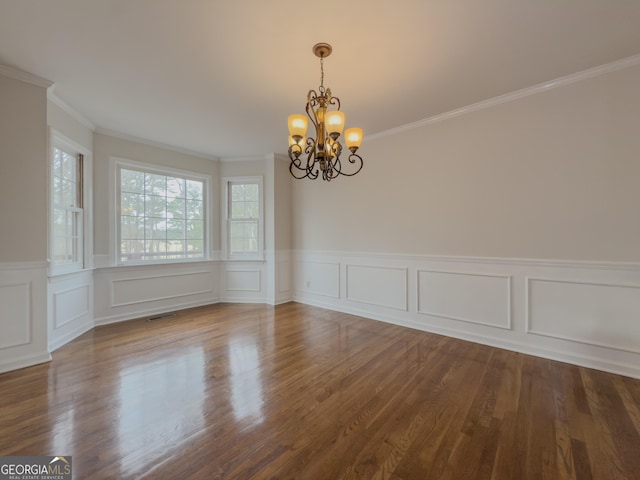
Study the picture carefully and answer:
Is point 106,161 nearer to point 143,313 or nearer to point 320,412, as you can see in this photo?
point 143,313

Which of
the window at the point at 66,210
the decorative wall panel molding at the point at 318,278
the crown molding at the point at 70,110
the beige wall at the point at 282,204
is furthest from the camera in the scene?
the beige wall at the point at 282,204

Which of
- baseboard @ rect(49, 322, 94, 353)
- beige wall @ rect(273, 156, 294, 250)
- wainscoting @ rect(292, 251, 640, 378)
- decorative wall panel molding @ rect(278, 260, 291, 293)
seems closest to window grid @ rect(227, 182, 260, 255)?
beige wall @ rect(273, 156, 294, 250)

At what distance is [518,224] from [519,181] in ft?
1.50

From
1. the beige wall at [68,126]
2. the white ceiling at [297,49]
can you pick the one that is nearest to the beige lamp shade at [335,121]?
the white ceiling at [297,49]

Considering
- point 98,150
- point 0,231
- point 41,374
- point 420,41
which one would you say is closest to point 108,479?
point 41,374

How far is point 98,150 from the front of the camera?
3.95 m

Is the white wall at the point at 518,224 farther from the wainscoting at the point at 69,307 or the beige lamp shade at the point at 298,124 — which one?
the wainscoting at the point at 69,307

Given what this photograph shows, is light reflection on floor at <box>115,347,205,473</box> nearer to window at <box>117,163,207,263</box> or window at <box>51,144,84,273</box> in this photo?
window at <box>51,144,84,273</box>

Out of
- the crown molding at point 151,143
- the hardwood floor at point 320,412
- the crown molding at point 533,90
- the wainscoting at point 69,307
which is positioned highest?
the crown molding at point 151,143

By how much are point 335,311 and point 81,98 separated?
170 inches

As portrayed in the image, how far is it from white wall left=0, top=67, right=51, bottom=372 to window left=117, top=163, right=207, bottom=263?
141 centimetres

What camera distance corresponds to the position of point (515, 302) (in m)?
3.02

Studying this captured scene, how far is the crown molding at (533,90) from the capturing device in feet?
8.04

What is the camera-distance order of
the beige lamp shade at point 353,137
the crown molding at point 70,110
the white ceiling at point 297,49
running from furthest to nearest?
the crown molding at point 70,110
the beige lamp shade at point 353,137
the white ceiling at point 297,49
